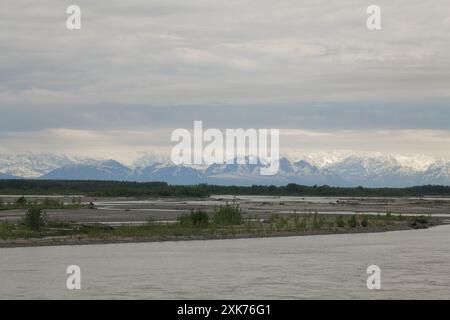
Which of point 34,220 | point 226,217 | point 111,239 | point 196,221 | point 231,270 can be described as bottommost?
point 231,270

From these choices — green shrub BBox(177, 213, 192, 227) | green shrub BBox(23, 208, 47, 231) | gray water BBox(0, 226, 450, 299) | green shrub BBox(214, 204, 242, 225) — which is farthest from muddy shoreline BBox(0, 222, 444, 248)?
green shrub BBox(214, 204, 242, 225)

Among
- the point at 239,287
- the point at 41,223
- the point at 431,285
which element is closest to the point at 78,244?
the point at 41,223

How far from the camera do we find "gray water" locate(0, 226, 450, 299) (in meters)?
35.8

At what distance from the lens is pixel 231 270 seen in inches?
1706

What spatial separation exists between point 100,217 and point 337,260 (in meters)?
37.5

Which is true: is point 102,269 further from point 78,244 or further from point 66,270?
point 78,244

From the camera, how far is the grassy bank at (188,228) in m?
57.5

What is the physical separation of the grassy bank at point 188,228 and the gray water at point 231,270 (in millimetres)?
2426

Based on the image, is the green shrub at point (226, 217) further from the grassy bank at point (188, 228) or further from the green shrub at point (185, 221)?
the green shrub at point (185, 221)

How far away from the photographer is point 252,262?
47062 mm

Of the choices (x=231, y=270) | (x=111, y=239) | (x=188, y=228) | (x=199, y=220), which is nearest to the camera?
(x=231, y=270)

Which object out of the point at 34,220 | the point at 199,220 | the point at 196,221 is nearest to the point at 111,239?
the point at 34,220

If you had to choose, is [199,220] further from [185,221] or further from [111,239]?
[111,239]

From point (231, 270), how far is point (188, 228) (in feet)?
79.1
